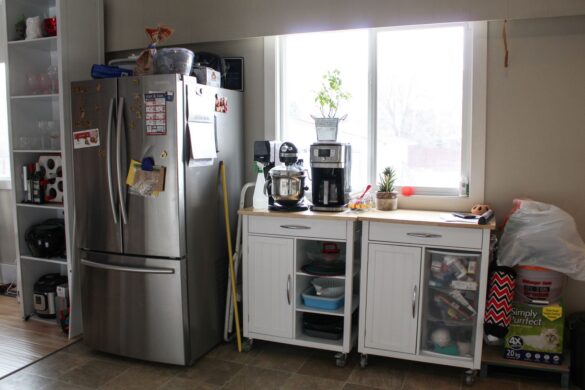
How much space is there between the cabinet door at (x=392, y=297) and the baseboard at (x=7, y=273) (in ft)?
10.9

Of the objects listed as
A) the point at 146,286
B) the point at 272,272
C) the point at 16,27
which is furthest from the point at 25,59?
the point at 272,272

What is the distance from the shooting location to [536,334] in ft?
9.16

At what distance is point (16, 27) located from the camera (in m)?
3.69

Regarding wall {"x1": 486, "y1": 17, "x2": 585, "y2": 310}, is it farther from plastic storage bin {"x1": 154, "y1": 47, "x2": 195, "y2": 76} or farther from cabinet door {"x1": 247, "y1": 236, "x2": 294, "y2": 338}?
plastic storage bin {"x1": 154, "y1": 47, "x2": 195, "y2": 76}

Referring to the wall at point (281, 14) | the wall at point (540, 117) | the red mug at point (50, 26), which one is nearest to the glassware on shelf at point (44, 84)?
the red mug at point (50, 26)

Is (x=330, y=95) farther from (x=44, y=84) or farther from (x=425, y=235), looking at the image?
(x=44, y=84)

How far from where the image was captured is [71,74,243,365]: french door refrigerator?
2848 mm

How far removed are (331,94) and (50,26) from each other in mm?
2053

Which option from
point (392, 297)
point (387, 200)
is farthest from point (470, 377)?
point (387, 200)

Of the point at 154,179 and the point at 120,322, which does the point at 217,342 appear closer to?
the point at 120,322

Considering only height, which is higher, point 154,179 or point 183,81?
point 183,81

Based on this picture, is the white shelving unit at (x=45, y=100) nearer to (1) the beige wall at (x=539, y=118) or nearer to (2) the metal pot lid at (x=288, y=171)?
(2) the metal pot lid at (x=288, y=171)

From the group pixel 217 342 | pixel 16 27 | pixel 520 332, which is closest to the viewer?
pixel 520 332

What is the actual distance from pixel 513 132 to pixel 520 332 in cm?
117
